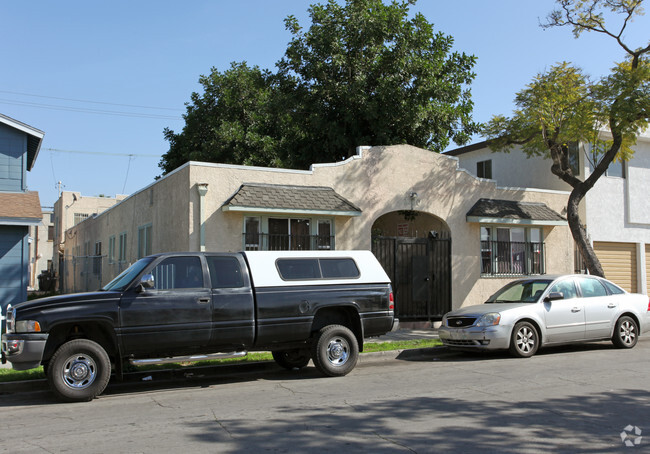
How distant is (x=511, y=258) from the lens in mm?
18359

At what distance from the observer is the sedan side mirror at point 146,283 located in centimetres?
824

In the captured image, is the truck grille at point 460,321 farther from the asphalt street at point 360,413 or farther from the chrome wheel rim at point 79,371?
the chrome wheel rim at point 79,371

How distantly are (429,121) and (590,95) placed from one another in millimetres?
5109

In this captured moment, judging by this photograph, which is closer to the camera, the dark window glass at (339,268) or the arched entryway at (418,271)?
the dark window glass at (339,268)

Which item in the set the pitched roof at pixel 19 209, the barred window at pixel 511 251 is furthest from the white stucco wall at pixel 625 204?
the pitched roof at pixel 19 209

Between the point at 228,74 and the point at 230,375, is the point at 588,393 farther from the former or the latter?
the point at 228,74

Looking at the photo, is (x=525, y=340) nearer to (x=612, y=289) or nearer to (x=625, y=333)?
(x=625, y=333)

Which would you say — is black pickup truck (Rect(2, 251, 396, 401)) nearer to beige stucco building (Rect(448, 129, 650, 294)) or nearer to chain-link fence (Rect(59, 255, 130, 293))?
chain-link fence (Rect(59, 255, 130, 293))

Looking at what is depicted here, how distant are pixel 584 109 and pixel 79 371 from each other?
47.4ft

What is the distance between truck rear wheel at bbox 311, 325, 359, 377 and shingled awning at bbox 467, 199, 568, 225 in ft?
28.8

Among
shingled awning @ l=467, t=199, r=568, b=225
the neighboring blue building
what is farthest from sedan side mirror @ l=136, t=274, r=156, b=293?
shingled awning @ l=467, t=199, r=568, b=225

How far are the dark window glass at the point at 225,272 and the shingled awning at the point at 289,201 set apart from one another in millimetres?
4657

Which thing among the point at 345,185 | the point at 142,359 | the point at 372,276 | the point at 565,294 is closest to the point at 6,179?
the point at 345,185

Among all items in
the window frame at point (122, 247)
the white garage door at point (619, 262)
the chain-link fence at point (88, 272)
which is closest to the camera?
the window frame at point (122, 247)
